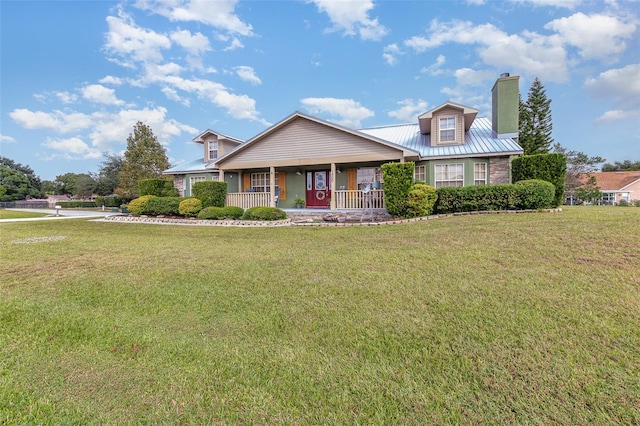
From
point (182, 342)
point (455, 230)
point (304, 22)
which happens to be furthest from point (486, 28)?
point (182, 342)

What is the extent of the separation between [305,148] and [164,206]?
828 cm

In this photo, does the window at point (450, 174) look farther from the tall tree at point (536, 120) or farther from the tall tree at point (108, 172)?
the tall tree at point (108, 172)

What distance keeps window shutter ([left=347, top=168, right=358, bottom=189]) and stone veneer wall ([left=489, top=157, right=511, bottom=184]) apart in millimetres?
6577

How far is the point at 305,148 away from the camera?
49.9ft

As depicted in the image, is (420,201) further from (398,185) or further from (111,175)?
(111,175)

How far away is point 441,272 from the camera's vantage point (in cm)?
499

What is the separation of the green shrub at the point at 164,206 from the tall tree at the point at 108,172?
39926mm

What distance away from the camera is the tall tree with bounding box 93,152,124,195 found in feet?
157

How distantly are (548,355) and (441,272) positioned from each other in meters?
2.23

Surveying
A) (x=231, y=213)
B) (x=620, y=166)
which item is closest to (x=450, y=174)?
(x=231, y=213)

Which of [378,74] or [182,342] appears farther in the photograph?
[378,74]

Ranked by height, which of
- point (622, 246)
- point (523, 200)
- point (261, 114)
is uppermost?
point (261, 114)

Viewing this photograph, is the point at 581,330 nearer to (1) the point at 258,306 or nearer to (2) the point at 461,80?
(1) the point at 258,306

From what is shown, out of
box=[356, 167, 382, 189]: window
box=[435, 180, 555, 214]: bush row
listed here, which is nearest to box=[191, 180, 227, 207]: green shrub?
box=[356, 167, 382, 189]: window
